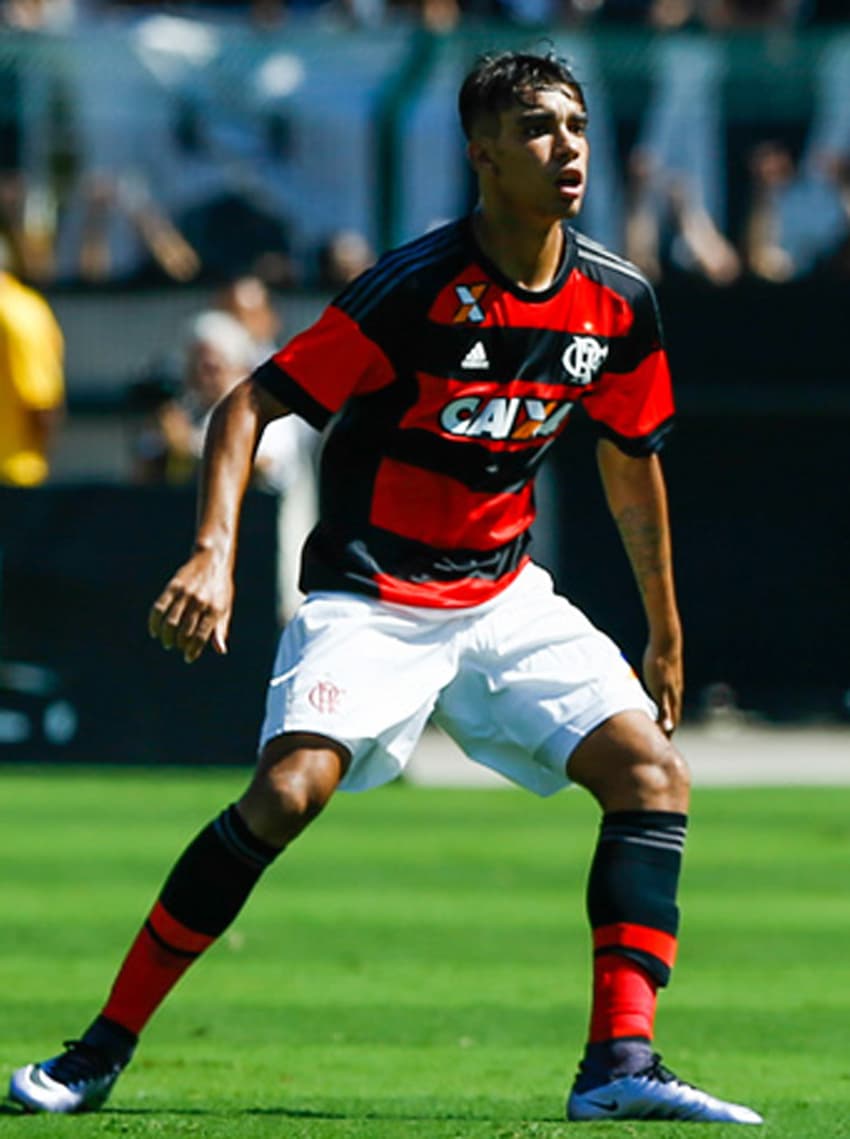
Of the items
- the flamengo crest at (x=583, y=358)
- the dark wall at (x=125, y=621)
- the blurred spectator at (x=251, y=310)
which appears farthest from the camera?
the blurred spectator at (x=251, y=310)

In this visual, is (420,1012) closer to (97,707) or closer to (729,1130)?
(729,1130)

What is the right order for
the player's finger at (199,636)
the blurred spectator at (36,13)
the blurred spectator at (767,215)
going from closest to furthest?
the player's finger at (199,636)
the blurred spectator at (767,215)
the blurred spectator at (36,13)

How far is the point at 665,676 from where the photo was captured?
6.21 metres

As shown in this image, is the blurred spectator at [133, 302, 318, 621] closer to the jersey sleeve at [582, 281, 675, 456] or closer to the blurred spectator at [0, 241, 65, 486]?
the blurred spectator at [0, 241, 65, 486]

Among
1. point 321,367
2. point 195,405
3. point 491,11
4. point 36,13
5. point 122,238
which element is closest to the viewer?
point 321,367

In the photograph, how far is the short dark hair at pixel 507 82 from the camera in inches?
227

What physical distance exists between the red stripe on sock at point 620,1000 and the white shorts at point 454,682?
49cm

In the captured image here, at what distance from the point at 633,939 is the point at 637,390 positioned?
131 cm

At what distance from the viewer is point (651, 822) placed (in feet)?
18.8

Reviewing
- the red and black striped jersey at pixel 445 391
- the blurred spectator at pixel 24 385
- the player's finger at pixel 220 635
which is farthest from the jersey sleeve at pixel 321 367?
the blurred spectator at pixel 24 385

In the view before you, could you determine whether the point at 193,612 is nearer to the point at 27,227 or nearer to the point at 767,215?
the point at 767,215

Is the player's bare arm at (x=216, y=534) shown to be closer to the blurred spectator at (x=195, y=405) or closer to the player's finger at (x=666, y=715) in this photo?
the player's finger at (x=666, y=715)

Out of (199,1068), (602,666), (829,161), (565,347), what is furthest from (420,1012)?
(829,161)

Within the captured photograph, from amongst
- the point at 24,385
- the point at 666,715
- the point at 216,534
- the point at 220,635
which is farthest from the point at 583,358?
the point at 24,385
